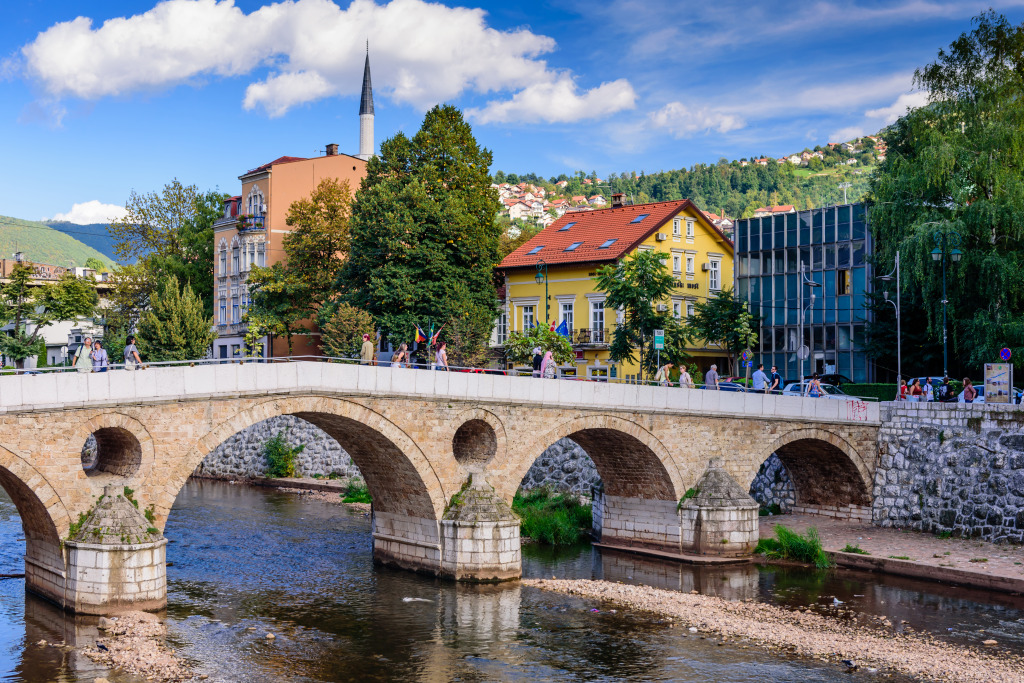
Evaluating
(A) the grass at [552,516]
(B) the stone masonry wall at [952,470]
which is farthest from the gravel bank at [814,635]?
(B) the stone masonry wall at [952,470]

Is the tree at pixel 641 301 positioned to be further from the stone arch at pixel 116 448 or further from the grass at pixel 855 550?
the stone arch at pixel 116 448

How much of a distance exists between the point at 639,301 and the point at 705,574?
15.0 metres

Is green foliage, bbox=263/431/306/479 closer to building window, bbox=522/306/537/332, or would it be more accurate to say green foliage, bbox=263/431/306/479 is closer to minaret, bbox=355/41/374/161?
building window, bbox=522/306/537/332

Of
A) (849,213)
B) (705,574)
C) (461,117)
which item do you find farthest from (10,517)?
(849,213)

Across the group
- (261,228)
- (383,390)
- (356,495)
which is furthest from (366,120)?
(383,390)

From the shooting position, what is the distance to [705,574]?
25.0 meters

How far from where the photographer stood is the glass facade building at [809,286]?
42.7 m

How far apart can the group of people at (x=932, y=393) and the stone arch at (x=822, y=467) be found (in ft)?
8.35

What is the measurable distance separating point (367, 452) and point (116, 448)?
5798 mm

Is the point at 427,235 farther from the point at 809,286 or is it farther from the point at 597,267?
the point at 809,286

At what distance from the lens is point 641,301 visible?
125 feet

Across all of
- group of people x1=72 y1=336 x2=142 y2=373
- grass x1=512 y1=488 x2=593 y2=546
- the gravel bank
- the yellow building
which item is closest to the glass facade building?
the yellow building

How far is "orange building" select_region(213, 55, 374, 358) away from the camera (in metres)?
53.1

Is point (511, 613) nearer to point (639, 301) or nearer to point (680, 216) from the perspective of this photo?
point (639, 301)
